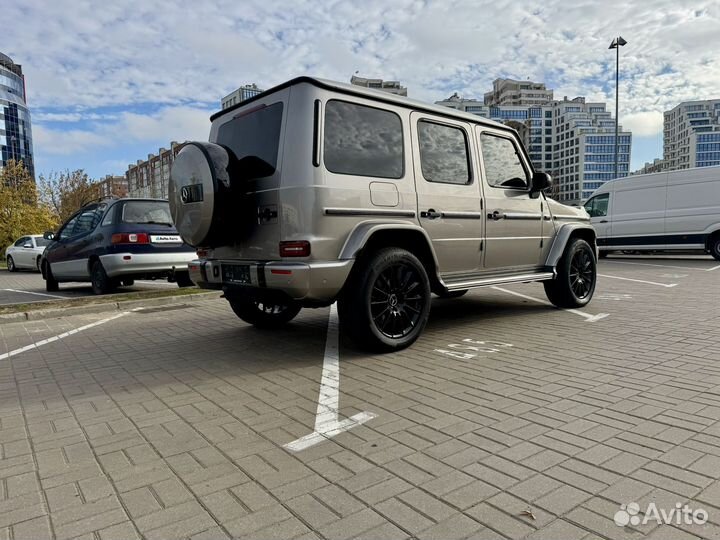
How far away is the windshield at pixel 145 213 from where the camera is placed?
864cm

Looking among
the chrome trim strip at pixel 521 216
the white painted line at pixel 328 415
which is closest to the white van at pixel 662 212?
the chrome trim strip at pixel 521 216

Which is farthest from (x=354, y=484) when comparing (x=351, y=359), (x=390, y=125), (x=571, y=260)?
(x=571, y=260)

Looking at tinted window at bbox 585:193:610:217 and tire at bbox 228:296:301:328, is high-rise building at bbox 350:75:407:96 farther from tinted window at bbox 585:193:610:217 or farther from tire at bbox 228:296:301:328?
tire at bbox 228:296:301:328

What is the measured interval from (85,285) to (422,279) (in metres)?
10.8

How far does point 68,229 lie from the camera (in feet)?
33.4

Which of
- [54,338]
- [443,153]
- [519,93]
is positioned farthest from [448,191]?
[519,93]

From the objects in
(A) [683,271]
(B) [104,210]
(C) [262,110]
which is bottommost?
(A) [683,271]

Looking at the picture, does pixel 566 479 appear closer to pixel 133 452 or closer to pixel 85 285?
pixel 133 452

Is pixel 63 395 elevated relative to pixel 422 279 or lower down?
lower down

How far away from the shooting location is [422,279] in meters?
4.95

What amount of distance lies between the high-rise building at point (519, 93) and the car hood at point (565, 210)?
538 feet

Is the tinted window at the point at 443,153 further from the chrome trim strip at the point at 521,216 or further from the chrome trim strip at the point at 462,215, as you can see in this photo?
the chrome trim strip at the point at 521,216

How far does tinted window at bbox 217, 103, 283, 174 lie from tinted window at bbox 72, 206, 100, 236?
5.09 meters

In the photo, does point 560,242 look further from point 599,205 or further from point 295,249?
point 599,205
